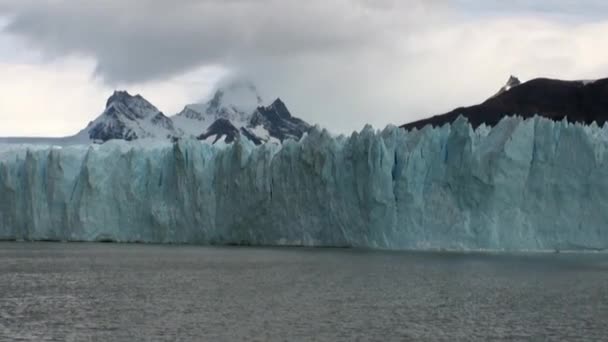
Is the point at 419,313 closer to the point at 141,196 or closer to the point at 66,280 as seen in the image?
the point at 66,280

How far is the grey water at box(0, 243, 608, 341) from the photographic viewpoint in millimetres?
21250

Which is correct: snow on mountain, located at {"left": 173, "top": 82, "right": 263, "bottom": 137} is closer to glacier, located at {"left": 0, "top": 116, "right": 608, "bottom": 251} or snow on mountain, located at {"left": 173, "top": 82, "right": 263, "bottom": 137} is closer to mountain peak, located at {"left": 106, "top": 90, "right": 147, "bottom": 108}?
mountain peak, located at {"left": 106, "top": 90, "right": 147, "bottom": 108}

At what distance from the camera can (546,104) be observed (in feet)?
229

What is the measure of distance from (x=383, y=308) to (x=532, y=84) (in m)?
52.3

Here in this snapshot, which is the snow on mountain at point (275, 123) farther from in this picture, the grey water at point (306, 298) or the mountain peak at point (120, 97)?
the grey water at point (306, 298)

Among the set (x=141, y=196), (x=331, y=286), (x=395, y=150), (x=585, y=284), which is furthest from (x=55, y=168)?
(x=585, y=284)

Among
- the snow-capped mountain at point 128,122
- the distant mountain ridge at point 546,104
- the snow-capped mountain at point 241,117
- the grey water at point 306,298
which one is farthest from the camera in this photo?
the snow-capped mountain at point 241,117

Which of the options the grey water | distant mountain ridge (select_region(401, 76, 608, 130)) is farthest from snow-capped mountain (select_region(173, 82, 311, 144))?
the grey water

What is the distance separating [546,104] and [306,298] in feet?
154

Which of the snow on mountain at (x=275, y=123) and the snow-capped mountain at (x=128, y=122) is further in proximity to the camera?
the snow on mountain at (x=275, y=123)

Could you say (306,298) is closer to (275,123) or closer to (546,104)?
(546,104)

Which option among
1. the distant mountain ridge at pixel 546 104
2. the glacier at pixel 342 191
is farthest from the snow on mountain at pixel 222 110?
the glacier at pixel 342 191

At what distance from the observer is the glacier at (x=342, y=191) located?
1732 inches

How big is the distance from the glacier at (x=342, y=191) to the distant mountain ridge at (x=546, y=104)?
18821 mm
